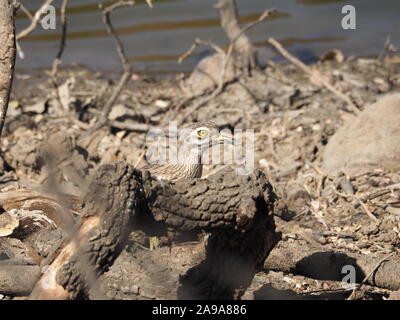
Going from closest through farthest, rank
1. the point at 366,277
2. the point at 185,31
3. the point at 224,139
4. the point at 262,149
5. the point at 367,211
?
the point at 366,277, the point at 367,211, the point at 224,139, the point at 262,149, the point at 185,31

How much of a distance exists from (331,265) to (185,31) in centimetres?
802

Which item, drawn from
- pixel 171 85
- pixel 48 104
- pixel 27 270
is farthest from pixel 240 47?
pixel 27 270

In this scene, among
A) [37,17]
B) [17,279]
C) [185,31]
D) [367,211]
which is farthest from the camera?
[185,31]

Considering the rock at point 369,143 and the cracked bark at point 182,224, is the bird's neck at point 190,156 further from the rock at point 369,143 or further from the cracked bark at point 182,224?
the cracked bark at point 182,224

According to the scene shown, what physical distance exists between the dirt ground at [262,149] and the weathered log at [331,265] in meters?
0.03

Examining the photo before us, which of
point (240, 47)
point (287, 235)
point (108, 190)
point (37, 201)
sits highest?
point (240, 47)

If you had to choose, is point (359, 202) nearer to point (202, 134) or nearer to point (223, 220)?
point (202, 134)

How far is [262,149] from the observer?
7711 mm

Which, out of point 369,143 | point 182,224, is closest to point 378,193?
point 369,143

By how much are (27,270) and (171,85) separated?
5.65 metres

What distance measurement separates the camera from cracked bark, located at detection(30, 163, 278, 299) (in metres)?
3.62

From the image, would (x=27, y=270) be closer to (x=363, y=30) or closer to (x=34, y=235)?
(x=34, y=235)

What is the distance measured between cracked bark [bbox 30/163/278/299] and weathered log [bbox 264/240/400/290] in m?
0.58

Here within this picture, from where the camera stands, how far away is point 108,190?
3588mm
